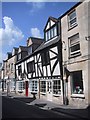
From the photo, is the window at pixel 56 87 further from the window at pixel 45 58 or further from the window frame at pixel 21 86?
the window frame at pixel 21 86

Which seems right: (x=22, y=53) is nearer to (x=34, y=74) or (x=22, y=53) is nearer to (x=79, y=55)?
(x=34, y=74)

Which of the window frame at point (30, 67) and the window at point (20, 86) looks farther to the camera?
the window at point (20, 86)

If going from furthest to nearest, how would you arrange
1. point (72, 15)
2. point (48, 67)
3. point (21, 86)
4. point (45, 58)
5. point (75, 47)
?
point (21, 86) → point (45, 58) → point (48, 67) → point (72, 15) → point (75, 47)

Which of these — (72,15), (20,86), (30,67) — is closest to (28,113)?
(72,15)

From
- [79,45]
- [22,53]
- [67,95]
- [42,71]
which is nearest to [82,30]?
[79,45]

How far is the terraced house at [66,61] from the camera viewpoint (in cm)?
1549

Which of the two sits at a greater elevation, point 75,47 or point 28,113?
point 75,47

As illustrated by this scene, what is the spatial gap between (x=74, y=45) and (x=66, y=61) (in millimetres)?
1706

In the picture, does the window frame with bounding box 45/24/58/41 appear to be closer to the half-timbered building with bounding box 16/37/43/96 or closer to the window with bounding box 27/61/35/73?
the half-timbered building with bounding box 16/37/43/96

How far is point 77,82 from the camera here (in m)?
16.8

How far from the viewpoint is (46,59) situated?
22.1 meters

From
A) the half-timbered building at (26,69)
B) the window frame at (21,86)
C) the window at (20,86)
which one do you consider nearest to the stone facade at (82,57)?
the half-timbered building at (26,69)

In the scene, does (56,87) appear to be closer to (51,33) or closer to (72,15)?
(51,33)

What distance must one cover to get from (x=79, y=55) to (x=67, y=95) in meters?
3.91
